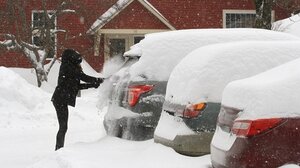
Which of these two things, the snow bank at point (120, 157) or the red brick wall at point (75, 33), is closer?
the snow bank at point (120, 157)

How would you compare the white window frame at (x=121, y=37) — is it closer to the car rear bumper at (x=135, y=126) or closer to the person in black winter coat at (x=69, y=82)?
the person in black winter coat at (x=69, y=82)

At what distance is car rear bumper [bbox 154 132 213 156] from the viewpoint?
6.37 meters

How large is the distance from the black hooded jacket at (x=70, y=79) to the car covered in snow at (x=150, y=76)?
0.75 m

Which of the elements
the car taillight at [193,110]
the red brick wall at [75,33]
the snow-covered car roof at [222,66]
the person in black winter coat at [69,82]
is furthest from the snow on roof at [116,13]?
the car taillight at [193,110]

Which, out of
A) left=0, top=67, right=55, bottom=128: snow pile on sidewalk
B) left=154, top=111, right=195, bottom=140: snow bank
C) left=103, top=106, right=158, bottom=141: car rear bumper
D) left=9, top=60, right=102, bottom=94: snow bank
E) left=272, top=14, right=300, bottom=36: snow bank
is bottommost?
left=9, top=60, right=102, bottom=94: snow bank

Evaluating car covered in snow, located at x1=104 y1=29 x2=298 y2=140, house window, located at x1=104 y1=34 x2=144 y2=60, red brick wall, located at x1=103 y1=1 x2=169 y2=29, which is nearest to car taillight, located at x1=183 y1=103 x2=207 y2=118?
car covered in snow, located at x1=104 y1=29 x2=298 y2=140

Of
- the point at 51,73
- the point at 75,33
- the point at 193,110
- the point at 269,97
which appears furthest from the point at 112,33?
the point at 269,97

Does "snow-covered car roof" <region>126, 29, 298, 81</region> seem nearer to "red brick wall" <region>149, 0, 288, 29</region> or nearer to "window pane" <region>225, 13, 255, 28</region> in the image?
"red brick wall" <region>149, 0, 288, 29</region>

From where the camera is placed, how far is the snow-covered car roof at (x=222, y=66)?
21.0 ft

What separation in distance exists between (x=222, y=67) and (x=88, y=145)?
2.54 m

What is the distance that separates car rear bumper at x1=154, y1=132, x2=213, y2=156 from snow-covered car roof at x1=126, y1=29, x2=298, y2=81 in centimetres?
140

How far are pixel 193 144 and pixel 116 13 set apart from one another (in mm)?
19550

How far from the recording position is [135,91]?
299 inches

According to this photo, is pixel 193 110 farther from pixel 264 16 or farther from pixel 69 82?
pixel 264 16
